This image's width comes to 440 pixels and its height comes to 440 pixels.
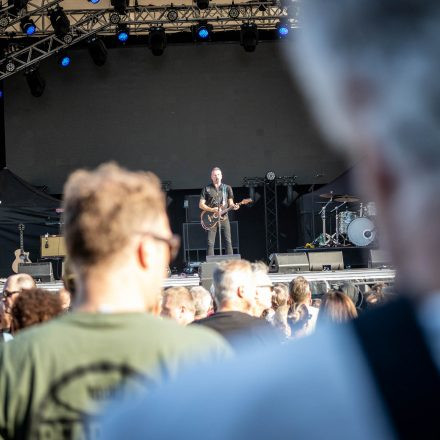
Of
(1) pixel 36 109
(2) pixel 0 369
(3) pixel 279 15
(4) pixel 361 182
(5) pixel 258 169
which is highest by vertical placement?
(3) pixel 279 15

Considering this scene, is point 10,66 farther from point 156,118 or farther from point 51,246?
point 51,246

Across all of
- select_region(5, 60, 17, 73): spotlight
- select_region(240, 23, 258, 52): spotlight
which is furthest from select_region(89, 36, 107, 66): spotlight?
select_region(240, 23, 258, 52): spotlight

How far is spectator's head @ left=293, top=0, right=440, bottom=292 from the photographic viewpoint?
1.79ft

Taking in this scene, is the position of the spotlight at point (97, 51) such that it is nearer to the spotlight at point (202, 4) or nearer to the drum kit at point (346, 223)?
the spotlight at point (202, 4)

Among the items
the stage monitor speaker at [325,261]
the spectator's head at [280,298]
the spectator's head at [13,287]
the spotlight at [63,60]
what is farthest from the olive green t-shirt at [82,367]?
the spotlight at [63,60]

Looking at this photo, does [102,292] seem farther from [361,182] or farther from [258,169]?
[258,169]

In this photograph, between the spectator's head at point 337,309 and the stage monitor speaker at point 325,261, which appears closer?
the spectator's head at point 337,309

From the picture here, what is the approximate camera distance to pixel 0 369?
1638mm

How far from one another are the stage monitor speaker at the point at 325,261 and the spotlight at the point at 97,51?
27.7 feet

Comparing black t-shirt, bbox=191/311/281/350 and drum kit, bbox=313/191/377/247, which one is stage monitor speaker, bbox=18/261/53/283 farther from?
black t-shirt, bbox=191/311/281/350

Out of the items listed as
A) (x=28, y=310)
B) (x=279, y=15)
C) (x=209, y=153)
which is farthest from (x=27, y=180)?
(x=28, y=310)

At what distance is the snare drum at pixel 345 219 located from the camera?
605 inches

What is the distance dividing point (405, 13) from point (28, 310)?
2.72 meters

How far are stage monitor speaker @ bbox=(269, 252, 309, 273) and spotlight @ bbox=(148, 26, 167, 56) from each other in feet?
24.2
